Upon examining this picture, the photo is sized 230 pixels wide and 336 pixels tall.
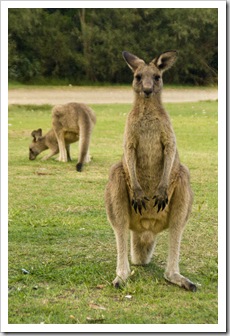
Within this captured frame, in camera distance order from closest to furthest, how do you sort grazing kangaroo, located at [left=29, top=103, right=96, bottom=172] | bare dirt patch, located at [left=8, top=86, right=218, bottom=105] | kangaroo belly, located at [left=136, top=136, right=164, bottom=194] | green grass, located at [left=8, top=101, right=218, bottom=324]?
green grass, located at [left=8, top=101, right=218, bottom=324]
kangaroo belly, located at [left=136, top=136, right=164, bottom=194]
grazing kangaroo, located at [left=29, top=103, right=96, bottom=172]
bare dirt patch, located at [left=8, top=86, right=218, bottom=105]

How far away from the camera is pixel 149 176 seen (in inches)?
156

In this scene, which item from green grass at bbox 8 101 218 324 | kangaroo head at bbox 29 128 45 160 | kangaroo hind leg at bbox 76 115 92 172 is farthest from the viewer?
kangaroo head at bbox 29 128 45 160

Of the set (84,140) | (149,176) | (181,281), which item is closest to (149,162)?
(149,176)

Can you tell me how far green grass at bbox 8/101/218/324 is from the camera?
341 cm

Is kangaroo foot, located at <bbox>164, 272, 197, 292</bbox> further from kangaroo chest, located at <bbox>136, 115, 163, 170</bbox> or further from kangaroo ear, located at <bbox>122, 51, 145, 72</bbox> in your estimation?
kangaroo ear, located at <bbox>122, 51, 145, 72</bbox>

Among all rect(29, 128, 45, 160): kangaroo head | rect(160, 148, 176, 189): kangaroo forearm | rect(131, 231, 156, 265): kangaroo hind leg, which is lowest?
rect(131, 231, 156, 265): kangaroo hind leg

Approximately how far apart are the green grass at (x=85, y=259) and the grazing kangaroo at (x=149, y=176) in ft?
0.75

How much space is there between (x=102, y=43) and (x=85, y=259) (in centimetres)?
617

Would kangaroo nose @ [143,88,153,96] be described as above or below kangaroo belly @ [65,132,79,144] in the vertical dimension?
above

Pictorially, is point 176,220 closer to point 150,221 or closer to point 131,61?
point 150,221

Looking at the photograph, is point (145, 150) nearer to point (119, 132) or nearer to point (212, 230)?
point (212, 230)

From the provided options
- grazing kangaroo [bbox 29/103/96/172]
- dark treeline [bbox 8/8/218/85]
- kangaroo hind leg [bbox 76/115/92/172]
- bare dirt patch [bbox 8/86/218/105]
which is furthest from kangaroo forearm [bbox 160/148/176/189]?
bare dirt patch [bbox 8/86/218/105]

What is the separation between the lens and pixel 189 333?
3188 mm

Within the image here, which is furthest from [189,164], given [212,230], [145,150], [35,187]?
[145,150]
